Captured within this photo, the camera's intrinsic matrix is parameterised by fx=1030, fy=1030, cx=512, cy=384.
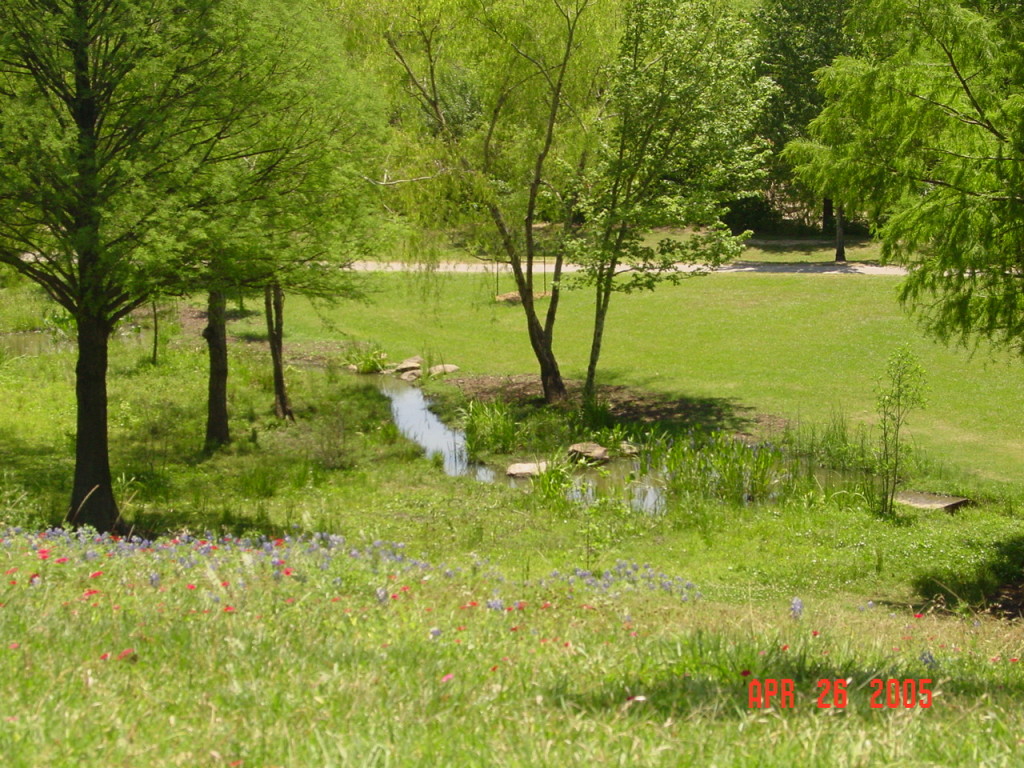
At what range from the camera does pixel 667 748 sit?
3.71m

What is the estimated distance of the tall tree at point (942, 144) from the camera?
10.1 m

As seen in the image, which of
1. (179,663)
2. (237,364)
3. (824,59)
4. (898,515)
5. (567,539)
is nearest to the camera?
(179,663)

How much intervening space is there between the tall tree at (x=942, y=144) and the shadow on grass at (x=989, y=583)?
244cm

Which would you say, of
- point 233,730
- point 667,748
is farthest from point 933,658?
point 233,730

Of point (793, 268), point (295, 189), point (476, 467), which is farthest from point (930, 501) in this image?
point (793, 268)

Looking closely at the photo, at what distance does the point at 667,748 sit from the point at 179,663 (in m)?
2.23

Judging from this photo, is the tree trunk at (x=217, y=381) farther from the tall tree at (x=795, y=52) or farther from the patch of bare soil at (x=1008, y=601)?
the tall tree at (x=795, y=52)

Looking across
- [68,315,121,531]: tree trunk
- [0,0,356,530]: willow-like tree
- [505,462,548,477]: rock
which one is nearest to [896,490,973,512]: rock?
[505,462,548,477]: rock

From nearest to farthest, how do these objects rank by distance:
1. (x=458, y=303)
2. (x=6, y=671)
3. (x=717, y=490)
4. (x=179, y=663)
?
(x=6, y=671) < (x=179, y=663) < (x=717, y=490) < (x=458, y=303)

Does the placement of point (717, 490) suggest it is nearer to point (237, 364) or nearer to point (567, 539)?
point (567, 539)

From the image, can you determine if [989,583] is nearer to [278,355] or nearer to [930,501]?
[930,501]

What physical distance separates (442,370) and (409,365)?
1.14 metres

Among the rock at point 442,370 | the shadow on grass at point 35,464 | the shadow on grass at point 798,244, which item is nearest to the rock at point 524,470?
the shadow on grass at point 35,464

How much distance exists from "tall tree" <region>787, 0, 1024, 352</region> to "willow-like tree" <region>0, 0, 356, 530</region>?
6202 millimetres
